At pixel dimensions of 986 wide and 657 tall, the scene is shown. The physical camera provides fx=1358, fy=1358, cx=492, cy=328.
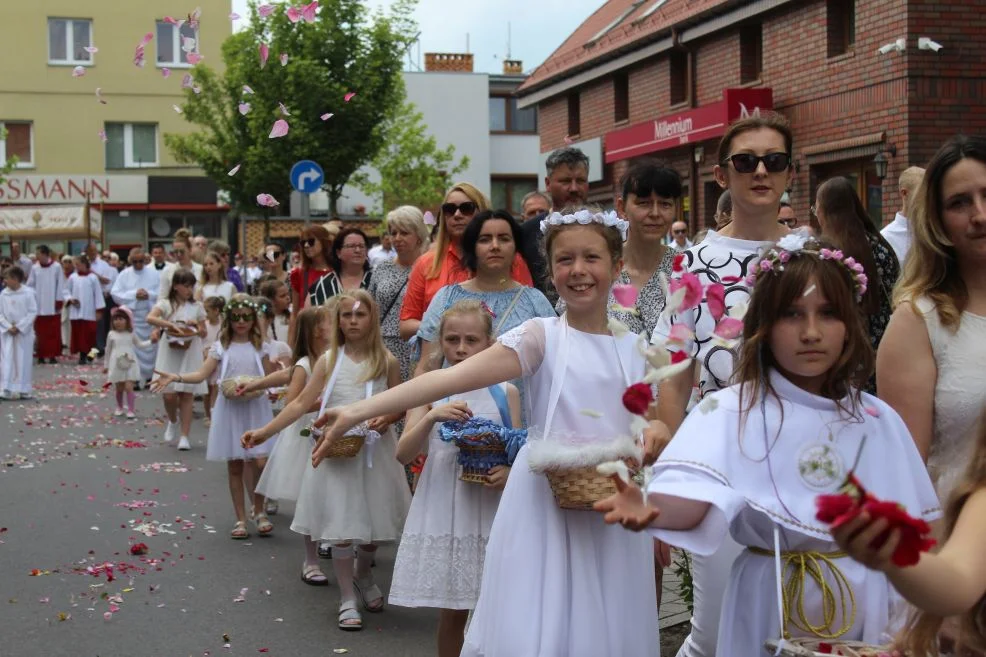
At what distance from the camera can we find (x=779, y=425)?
11.0 feet

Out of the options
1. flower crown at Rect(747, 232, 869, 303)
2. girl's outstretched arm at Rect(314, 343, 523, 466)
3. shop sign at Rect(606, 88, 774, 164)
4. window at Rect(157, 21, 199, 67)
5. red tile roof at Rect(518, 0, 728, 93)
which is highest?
window at Rect(157, 21, 199, 67)

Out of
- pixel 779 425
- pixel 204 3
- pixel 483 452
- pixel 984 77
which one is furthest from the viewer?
pixel 204 3

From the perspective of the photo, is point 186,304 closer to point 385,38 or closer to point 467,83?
point 385,38

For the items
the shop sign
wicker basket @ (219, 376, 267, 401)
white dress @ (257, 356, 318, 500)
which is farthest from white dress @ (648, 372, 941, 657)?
the shop sign

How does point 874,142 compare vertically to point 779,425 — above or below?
above

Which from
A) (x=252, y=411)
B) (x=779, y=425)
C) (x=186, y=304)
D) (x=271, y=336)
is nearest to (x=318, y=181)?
(x=186, y=304)

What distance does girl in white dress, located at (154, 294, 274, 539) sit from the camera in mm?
9961

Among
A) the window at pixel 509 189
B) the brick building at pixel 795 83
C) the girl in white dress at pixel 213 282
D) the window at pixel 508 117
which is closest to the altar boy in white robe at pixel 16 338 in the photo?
the girl in white dress at pixel 213 282

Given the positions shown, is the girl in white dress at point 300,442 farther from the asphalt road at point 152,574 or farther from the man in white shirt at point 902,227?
the man in white shirt at point 902,227

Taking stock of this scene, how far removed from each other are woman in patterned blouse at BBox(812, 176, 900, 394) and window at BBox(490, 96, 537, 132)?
48804mm

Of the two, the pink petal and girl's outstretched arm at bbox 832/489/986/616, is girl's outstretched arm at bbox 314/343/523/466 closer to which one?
the pink petal

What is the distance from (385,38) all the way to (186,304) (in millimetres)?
→ 22949

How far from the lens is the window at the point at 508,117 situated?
55.1m

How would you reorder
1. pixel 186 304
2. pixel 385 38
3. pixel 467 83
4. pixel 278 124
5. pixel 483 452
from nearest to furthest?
pixel 483 452 < pixel 278 124 < pixel 186 304 < pixel 385 38 < pixel 467 83
